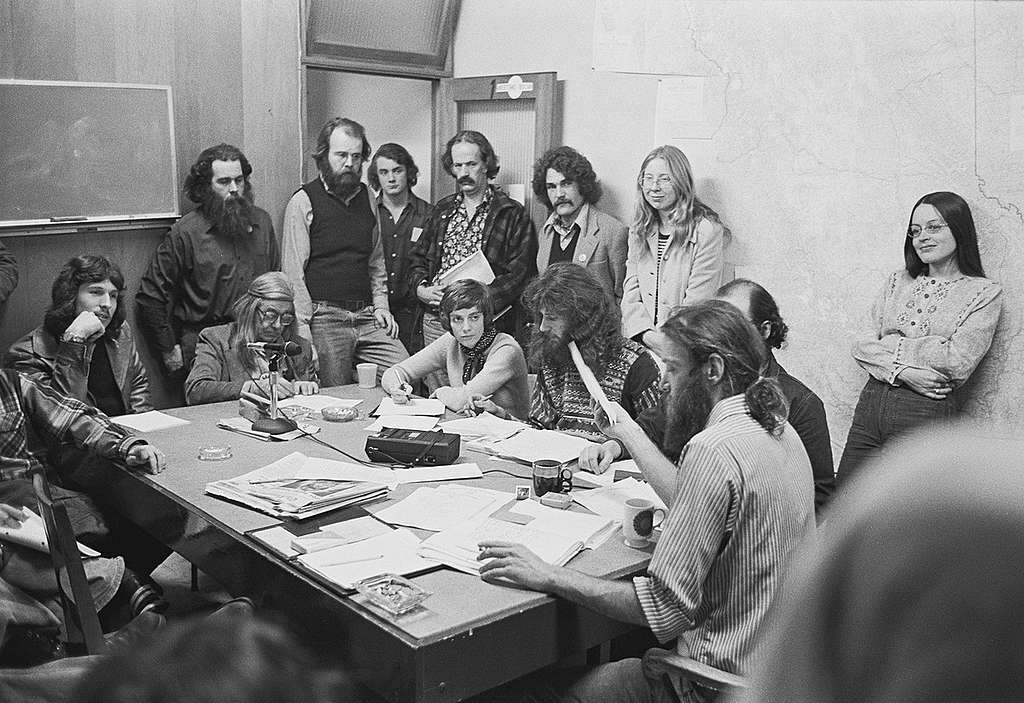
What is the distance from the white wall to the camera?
4074mm

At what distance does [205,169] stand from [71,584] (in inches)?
123

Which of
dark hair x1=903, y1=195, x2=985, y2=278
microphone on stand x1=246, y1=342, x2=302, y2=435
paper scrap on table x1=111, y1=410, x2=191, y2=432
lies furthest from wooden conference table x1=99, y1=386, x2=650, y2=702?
dark hair x1=903, y1=195, x2=985, y2=278

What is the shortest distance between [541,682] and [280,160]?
13.2ft

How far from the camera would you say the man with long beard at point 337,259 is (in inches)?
214

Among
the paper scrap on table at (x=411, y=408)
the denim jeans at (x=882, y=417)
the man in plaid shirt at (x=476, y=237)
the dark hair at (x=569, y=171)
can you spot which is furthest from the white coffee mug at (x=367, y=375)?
the denim jeans at (x=882, y=417)

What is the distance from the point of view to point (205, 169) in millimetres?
5137

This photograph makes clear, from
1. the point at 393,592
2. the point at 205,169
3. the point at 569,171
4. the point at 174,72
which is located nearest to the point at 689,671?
the point at 393,592

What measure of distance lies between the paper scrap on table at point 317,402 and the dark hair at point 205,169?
1632 millimetres

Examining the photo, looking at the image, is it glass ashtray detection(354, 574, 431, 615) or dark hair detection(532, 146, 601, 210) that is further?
dark hair detection(532, 146, 601, 210)

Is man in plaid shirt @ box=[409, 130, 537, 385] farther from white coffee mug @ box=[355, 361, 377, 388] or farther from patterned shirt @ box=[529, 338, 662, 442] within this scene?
patterned shirt @ box=[529, 338, 662, 442]

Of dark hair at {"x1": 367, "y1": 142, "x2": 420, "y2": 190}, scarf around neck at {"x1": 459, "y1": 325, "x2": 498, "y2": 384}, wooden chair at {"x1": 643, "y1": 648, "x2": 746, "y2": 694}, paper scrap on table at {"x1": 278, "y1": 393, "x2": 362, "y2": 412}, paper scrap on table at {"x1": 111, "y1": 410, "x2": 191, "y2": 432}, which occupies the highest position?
dark hair at {"x1": 367, "y1": 142, "x2": 420, "y2": 190}

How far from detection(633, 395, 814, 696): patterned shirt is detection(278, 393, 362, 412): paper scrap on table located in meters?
2.01

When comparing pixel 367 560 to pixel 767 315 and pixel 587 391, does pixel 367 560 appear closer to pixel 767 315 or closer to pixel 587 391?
pixel 587 391

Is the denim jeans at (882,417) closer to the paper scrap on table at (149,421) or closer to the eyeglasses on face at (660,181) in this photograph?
the eyeglasses on face at (660,181)
